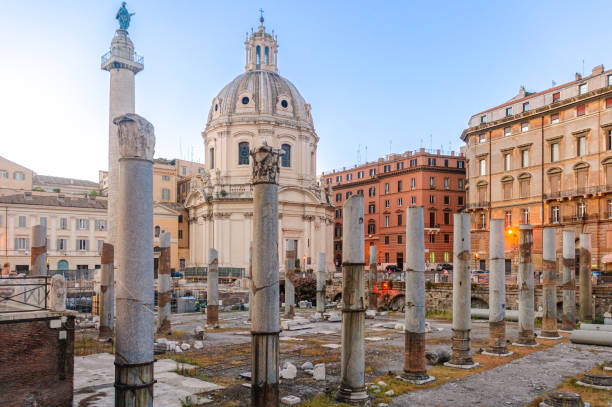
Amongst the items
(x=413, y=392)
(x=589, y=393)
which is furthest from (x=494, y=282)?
(x=413, y=392)

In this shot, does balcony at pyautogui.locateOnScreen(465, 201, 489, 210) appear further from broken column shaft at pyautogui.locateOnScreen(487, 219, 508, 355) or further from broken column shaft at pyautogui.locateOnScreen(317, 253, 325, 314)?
broken column shaft at pyautogui.locateOnScreen(487, 219, 508, 355)

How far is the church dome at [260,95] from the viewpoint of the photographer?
52469 mm

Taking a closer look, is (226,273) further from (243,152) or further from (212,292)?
(212,292)

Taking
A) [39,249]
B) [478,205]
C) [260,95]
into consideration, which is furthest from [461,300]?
[260,95]

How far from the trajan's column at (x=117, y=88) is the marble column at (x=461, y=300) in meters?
22.3

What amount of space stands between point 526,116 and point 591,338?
29316mm

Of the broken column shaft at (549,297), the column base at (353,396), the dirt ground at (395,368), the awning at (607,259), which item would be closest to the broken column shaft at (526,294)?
the dirt ground at (395,368)

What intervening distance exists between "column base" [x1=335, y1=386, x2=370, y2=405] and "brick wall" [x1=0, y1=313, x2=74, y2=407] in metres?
5.15

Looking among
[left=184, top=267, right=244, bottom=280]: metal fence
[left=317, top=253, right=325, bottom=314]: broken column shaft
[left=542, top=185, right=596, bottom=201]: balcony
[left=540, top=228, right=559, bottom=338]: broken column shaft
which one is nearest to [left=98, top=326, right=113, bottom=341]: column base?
[left=317, top=253, right=325, bottom=314]: broken column shaft

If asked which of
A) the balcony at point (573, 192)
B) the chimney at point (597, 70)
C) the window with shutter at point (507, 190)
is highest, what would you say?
the chimney at point (597, 70)

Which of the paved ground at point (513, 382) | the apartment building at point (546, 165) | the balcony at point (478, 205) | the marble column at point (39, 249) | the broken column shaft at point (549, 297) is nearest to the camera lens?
the paved ground at point (513, 382)

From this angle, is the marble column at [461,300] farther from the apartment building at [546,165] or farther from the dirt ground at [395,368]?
the apartment building at [546,165]

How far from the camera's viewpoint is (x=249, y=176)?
51906mm

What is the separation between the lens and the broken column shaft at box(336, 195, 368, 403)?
1072cm
